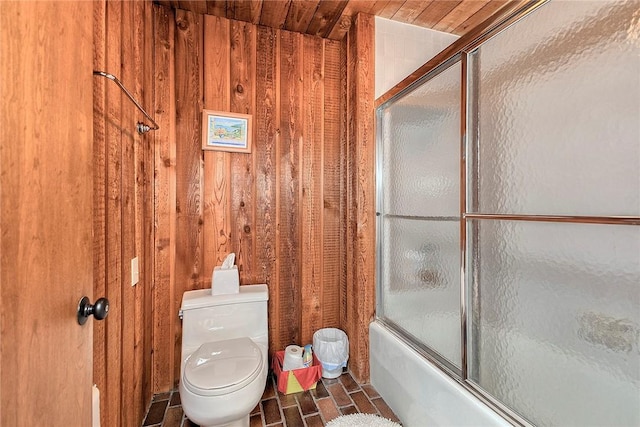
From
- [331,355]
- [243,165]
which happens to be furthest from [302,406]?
[243,165]

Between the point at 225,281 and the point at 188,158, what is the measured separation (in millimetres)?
860

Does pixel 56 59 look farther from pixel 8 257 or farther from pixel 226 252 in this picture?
pixel 226 252

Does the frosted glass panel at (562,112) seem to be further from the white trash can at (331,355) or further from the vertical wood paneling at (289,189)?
the white trash can at (331,355)

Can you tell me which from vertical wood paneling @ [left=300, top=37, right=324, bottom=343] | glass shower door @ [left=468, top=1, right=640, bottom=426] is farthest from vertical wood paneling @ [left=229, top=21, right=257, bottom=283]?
glass shower door @ [left=468, top=1, right=640, bottom=426]

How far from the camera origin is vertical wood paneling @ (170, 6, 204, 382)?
1.84 meters

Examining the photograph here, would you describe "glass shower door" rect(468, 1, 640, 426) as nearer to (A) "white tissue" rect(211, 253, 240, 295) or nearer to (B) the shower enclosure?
(B) the shower enclosure

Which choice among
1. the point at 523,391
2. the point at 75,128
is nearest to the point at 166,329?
the point at 75,128

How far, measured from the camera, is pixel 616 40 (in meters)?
0.83

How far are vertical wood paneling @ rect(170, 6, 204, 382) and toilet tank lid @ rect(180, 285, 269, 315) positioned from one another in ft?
0.39

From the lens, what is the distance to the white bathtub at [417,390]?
3.74 feet

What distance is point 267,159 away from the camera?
6.59 feet

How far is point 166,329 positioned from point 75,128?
150cm

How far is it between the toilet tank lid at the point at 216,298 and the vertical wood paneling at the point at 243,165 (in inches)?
6.5

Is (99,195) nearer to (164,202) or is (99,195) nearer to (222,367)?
(164,202)
